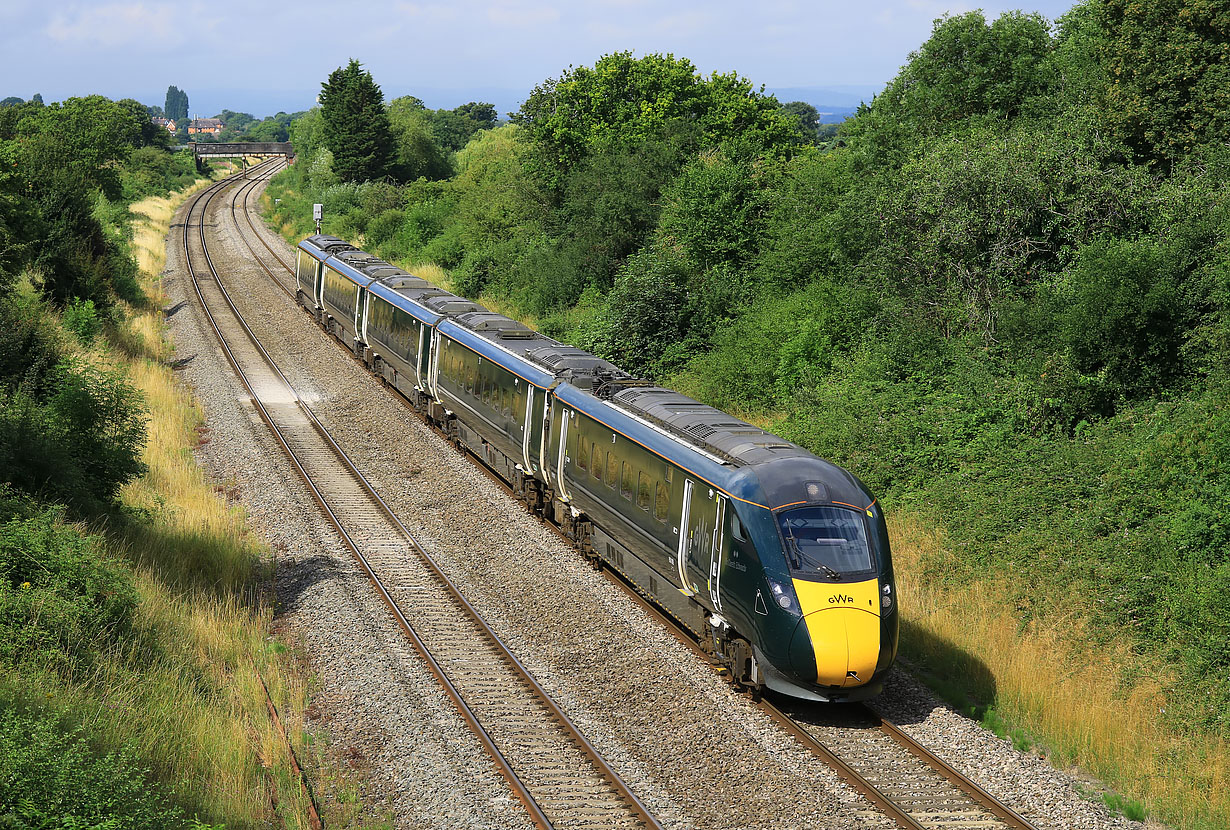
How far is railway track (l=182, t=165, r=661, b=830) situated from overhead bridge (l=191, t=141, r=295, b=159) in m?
111

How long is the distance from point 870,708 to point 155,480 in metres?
14.4

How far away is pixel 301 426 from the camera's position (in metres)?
25.6

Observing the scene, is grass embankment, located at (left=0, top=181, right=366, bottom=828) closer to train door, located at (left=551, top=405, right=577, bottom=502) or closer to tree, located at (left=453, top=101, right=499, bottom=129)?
train door, located at (left=551, top=405, right=577, bottom=502)

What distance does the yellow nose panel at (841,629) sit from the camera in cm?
1132

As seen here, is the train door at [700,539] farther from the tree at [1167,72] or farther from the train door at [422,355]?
the tree at [1167,72]

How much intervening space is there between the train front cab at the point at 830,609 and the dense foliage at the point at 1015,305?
11.4 ft

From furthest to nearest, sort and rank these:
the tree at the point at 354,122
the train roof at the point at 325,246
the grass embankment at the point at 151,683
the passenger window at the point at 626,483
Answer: the tree at the point at 354,122 < the train roof at the point at 325,246 < the passenger window at the point at 626,483 < the grass embankment at the point at 151,683

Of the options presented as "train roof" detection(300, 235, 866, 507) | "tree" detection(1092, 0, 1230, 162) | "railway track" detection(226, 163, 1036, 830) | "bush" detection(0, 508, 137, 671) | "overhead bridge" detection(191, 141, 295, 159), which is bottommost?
"railway track" detection(226, 163, 1036, 830)

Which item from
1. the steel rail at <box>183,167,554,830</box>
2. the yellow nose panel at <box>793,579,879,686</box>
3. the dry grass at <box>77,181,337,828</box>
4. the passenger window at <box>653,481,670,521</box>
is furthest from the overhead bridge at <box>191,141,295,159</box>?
the yellow nose panel at <box>793,579,879,686</box>

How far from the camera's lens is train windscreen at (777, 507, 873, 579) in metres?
11.7

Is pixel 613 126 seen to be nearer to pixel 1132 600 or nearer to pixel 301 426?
pixel 301 426

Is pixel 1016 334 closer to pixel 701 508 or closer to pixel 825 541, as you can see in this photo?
pixel 701 508

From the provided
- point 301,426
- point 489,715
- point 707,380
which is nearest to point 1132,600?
point 489,715

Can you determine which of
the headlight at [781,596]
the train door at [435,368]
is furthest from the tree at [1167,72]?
the train door at [435,368]
